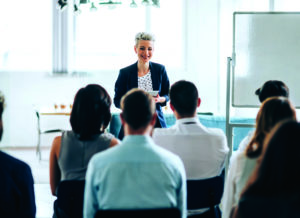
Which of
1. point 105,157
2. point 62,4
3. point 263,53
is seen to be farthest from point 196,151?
point 62,4

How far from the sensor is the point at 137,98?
1.51 meters

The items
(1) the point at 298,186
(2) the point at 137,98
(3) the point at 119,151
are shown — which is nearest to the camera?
(1) the point at 298,186

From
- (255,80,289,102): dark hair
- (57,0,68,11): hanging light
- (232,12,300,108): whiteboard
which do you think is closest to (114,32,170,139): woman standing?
(232,12,300,108): whiteboard

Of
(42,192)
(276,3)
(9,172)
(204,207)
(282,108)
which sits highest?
(276,3)

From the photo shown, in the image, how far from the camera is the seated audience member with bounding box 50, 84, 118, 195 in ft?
5.84

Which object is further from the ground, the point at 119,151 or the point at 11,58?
the point at 11,58

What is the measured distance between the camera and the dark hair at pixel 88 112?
1.78 metres

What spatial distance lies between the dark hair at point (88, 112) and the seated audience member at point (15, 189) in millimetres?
361

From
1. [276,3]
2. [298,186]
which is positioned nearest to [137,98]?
[298,186]

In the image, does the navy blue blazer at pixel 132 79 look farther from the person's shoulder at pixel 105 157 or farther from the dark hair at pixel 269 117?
the person's shoulder at pixel 105 157

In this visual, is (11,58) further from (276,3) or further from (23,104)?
(276,3)

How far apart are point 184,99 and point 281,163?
3.31ft

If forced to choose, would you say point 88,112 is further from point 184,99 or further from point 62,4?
point 62,4

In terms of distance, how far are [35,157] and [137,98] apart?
495 cm
